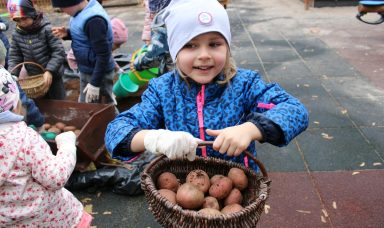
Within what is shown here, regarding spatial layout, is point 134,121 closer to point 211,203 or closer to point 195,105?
point 195,105

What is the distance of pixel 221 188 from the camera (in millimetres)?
1596

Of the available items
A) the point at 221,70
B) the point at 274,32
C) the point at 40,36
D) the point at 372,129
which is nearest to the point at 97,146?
the point at 40,36

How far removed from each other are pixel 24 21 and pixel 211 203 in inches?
124

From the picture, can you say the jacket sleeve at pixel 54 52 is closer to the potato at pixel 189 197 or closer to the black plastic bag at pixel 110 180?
the black plastic bag at pixel 110 180

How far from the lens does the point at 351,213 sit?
3113 mm

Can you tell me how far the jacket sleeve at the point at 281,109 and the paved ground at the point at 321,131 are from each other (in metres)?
1.61

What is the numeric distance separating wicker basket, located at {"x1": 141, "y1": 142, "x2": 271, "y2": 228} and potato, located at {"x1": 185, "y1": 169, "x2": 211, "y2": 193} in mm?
69

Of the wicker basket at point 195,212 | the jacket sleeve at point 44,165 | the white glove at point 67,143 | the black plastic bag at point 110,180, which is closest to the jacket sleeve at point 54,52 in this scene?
the black plastic bag at point 110,180

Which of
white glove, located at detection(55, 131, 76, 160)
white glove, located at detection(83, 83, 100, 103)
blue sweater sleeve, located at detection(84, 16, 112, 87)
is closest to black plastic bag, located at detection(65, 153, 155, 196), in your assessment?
white glove, located at detection(83, 83, 100, 103)

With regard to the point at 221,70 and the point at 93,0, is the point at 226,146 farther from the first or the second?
the point at 93,0

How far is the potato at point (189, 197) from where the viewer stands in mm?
1523

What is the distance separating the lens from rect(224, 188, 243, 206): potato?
5.25 ft

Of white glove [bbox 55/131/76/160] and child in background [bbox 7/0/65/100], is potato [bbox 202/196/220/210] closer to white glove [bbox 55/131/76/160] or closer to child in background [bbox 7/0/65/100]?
white glove [bbox 55/131/76/160]

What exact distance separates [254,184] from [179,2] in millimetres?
930
